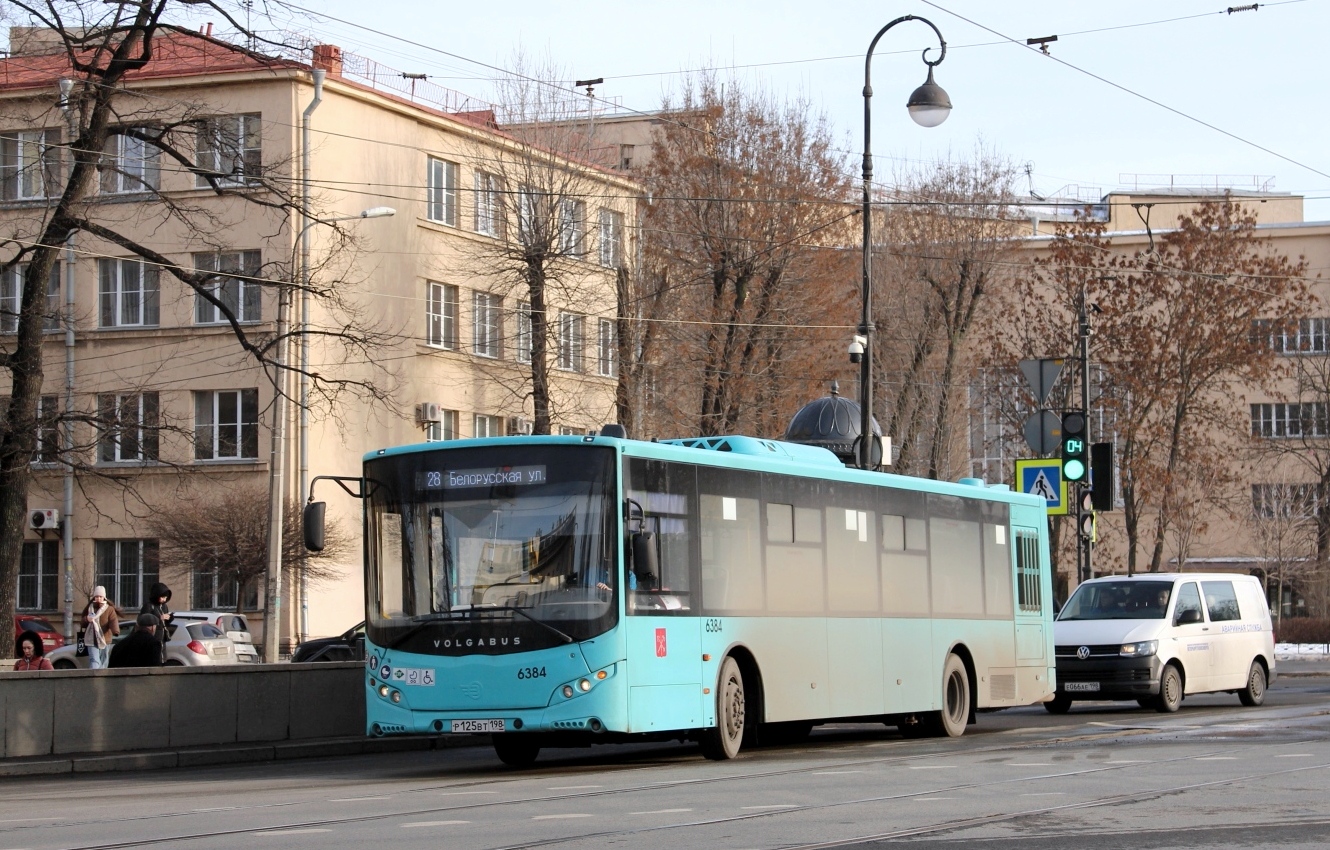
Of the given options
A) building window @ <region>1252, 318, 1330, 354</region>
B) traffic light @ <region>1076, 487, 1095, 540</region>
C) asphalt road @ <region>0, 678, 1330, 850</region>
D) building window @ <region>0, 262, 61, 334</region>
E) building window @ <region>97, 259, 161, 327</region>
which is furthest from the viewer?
building window @ <region>1252, 318, 1330, 354</region>

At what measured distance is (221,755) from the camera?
19531 mm

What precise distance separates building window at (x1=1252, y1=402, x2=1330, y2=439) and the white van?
41.1 m

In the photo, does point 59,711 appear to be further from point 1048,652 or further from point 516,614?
point 1048,652

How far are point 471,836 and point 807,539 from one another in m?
7.99

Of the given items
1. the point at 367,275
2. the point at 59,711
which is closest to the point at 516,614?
the point at 59,711

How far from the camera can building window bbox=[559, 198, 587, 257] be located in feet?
147

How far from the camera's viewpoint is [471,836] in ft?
35.0

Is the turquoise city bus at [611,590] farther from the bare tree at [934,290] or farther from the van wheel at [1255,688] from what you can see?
the bare tree at [934,290]

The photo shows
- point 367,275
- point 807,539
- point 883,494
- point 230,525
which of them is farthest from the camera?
point 367,275

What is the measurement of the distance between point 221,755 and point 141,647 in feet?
5.94

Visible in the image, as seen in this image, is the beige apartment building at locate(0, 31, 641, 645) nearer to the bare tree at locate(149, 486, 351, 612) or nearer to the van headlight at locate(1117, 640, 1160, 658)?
the bare tree at locate(149, 486, 351, 612)

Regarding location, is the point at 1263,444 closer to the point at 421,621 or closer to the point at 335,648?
the point at 335,648

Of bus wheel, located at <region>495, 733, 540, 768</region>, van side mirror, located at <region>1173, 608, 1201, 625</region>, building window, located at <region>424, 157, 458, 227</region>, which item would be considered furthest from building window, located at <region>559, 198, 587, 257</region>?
bus wheel, located at <region>495, 733, 540, 768</region>

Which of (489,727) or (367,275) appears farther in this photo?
(367,275)
